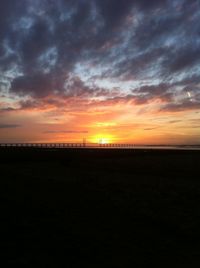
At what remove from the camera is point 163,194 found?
16453mm

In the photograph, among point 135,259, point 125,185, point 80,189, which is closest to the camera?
point 135,259

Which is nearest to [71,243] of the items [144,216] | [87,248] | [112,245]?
[87,248]

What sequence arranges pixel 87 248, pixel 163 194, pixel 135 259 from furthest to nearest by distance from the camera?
1. pixel 163 194
2. pixel 87 248
3. pixel 135 259

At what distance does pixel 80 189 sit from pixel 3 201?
4858 millimetres

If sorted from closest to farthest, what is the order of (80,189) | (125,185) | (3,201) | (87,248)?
(87,248) < (3,201) < (80,189) < (125,185)

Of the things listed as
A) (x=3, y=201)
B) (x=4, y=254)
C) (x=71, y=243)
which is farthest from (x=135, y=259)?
(x=3, y=201)

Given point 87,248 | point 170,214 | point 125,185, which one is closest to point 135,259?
point 87,248

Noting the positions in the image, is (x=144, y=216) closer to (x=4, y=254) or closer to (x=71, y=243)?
(x=71, y=243)

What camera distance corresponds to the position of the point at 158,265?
7352 mm

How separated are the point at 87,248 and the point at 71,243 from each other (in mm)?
579

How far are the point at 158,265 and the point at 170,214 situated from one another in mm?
5040

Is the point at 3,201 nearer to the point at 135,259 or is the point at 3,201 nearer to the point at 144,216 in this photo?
the point at 144,216

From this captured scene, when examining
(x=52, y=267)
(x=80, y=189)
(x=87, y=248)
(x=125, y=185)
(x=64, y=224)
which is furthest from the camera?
(x=125, y=185)

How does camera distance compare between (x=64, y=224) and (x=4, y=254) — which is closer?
(x=4, y=254)
